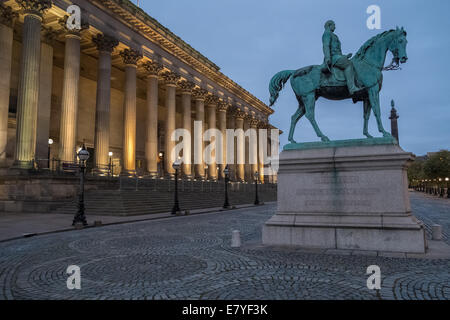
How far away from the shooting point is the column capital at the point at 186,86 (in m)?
44.7

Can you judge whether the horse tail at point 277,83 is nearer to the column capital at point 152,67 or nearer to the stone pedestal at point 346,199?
the stone pedestal at point 346,199

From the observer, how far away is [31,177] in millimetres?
23516

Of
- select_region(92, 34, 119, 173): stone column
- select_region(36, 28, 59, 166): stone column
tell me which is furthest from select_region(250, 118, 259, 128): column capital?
select_region(36, 28, 59, 166): stone column

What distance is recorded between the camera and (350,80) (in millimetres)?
10141

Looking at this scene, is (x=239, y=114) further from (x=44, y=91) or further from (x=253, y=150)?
(x=44, y=91)

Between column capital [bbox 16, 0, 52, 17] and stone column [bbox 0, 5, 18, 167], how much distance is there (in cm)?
173

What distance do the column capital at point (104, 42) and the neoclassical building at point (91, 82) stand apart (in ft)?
0.30

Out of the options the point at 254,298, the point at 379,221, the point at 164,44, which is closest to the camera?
the point at 254,298

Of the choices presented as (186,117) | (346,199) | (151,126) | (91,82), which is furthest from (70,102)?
(346,199)

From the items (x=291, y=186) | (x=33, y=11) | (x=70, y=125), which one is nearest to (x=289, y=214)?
(x=291, y=186)

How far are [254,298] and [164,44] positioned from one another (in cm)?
3964
